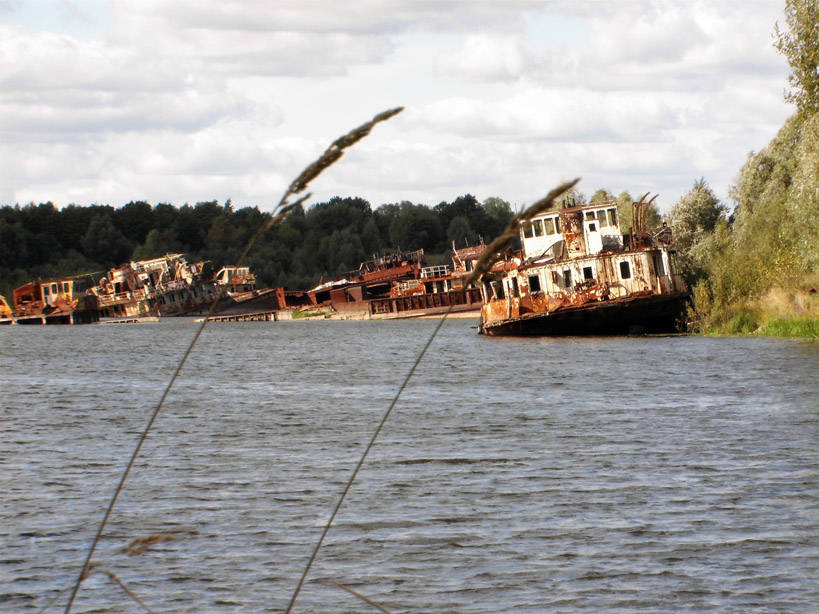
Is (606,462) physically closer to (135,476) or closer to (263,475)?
(263,475)

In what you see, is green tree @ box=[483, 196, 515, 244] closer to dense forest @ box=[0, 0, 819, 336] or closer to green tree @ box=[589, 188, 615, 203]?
dense forest @ box=[0, 0, 819, 336]

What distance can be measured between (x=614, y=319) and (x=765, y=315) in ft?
23.0

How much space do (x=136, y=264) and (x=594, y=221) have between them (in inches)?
2193

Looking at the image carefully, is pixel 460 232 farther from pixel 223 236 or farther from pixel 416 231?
pixel 223 236

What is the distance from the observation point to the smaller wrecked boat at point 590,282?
4162 centimetres

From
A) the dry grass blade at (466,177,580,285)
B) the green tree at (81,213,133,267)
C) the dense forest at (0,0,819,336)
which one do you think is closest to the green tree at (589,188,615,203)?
the dense forest at (0,0,819,336)

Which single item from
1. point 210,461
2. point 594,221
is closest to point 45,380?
point 210,461

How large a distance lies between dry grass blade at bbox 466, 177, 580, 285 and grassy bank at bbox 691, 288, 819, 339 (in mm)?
32153

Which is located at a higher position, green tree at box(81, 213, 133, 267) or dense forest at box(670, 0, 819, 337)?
green tree at box(81, 213, 133, 267)

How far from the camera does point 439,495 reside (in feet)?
40.5

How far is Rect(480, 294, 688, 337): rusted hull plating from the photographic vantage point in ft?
137

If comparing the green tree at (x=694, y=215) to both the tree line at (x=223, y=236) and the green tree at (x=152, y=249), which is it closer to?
the tree line at (x=223, y=236)

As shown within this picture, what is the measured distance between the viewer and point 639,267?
41344 millimetres

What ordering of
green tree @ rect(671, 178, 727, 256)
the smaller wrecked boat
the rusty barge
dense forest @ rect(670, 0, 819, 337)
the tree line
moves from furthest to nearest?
the tree line
the rusty barge
green tree @ rect(671, 178, 727, 256)
the smaller wrecked boat
dense forest @ rect(670, 0, 819, 337)
